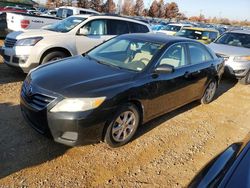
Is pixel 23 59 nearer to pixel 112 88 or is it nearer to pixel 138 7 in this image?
pixel 112 88

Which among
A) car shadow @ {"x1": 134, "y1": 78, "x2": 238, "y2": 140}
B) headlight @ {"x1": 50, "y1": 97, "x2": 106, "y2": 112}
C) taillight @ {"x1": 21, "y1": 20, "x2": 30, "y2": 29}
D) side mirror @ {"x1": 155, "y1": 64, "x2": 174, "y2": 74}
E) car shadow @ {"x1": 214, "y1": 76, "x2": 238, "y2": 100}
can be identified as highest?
side mirror @ {"x1": 155, "y1": 64, "x2": 174, "y2": 74}

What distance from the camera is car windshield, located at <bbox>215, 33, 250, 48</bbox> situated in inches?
364

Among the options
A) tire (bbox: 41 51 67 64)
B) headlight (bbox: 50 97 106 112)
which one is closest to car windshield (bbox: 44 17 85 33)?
tire (bbox: 41 51 67 64)

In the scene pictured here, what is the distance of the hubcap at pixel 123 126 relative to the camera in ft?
11.9

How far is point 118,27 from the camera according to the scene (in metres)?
7.84

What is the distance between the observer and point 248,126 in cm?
520

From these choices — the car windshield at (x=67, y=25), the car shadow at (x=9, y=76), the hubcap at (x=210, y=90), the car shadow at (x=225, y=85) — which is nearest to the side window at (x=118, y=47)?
the hubcap at (x=210, y=90)

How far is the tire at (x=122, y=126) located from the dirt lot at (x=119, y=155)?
0.43 feet

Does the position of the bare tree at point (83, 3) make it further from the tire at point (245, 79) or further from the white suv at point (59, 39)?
the tire at point (245, 79)

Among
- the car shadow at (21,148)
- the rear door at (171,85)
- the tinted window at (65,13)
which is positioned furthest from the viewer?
the tinted window at (65,13)

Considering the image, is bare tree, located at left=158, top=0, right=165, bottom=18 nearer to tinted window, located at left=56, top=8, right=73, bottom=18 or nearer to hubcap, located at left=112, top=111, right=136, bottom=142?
tinted window, located at left=56, top=8, right=73, bottom=18

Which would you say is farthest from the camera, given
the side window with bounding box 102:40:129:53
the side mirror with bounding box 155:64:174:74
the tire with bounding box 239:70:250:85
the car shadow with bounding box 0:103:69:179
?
the tire with bounding box 239:70:250:85

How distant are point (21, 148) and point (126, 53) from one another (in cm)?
227

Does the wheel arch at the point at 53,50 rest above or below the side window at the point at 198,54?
below
